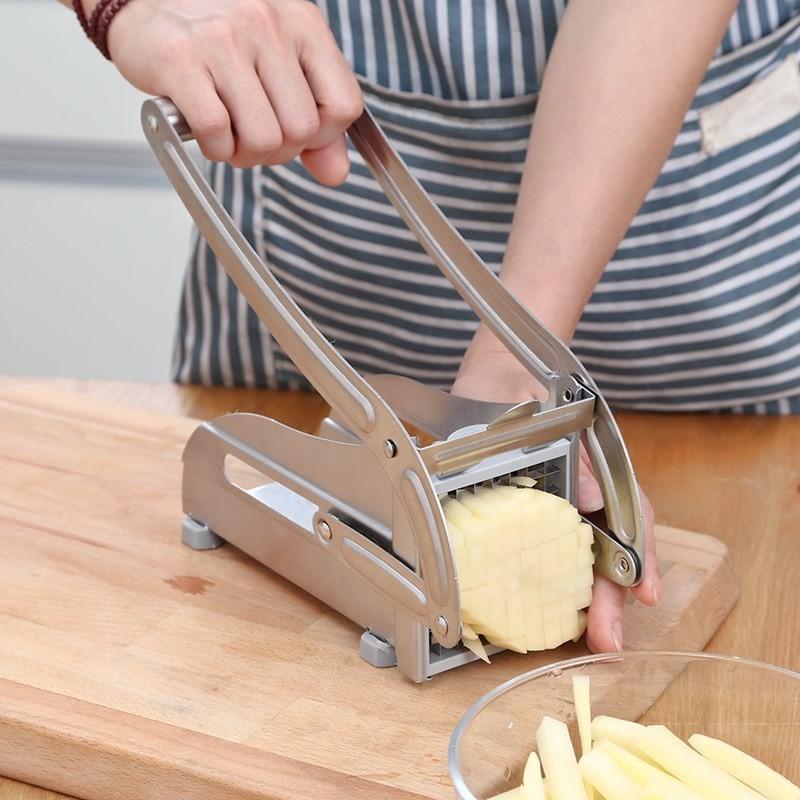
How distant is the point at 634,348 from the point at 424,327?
0.70ft

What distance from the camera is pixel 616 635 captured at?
34.6 inches

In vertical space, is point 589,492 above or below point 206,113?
below

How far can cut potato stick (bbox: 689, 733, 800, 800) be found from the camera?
2.19 ft

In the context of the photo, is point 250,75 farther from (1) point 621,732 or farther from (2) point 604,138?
(1) point 621,732

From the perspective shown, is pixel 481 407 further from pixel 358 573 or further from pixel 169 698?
pixel 169 698

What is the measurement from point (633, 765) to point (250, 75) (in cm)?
53

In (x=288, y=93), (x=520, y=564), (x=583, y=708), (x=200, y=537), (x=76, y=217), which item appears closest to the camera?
(x=583, y=708)

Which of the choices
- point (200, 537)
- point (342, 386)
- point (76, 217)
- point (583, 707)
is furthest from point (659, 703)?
point (76, 217)

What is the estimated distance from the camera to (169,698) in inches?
33.1

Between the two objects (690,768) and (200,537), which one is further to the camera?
(200,537)

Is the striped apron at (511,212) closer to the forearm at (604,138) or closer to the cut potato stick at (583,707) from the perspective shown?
the forearm at (604,138)

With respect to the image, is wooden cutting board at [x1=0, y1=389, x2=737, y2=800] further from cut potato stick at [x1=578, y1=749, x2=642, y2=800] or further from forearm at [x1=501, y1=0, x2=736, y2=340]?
forearm at [x1=501, y1=0, x2=736, y2=340]

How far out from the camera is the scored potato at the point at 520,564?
82 centimetres

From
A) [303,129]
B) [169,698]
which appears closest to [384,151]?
[303,129]
